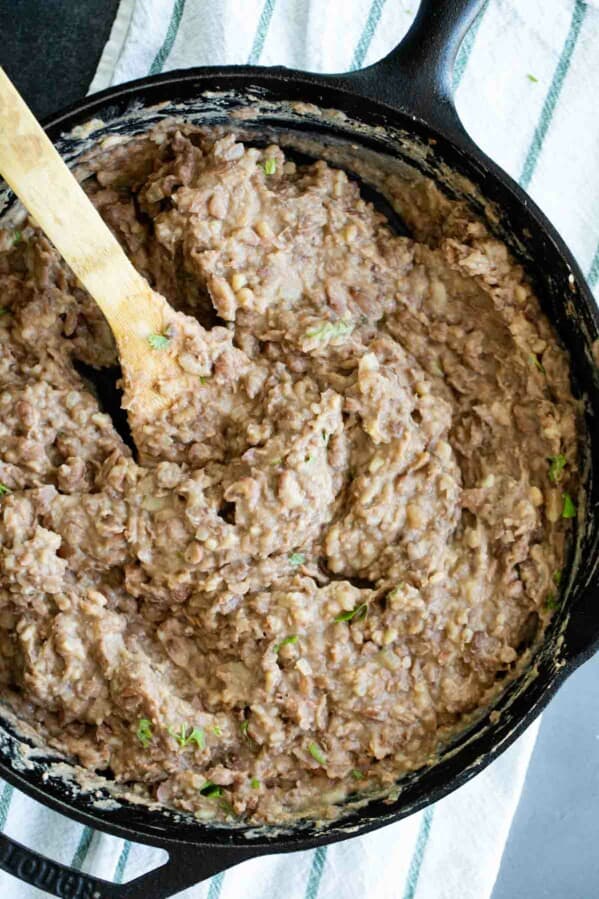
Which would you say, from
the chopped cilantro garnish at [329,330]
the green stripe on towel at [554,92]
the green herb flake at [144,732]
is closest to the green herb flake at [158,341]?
the chopped cilantro garnish at [329,330]

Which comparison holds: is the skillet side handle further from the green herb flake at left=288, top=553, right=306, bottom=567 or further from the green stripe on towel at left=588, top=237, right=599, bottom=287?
the green herb flake at left=288, top=553, right=306, bottom=567

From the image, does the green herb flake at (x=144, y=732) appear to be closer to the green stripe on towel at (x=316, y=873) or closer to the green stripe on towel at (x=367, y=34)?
the green stripe on towel at (x=316, y=873)

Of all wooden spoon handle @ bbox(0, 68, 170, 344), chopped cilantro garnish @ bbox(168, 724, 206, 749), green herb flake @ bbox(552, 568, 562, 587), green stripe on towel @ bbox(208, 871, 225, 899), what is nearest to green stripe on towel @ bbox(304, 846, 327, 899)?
green stripe on towel @ bbox(208, 871, 225, 899)

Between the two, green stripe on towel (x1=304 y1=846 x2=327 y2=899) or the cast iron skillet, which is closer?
the cast iron skillet

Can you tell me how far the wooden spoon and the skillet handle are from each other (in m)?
0.81

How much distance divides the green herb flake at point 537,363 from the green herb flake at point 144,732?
3.31 ft

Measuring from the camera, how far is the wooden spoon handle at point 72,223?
175cm

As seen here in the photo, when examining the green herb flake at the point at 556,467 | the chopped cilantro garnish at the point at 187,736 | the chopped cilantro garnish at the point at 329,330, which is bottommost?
the chopped cilantro garnish at the point at 187,736

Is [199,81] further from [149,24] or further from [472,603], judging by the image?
[472,603]

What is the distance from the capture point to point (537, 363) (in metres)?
2.12

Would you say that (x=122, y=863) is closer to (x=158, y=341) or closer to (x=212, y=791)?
(x=212, y=791)

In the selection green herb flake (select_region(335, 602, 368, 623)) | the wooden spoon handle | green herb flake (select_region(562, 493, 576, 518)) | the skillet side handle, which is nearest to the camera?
the wooden spoon handle

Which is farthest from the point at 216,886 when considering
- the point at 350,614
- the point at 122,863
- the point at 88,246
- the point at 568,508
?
the point at 88,246

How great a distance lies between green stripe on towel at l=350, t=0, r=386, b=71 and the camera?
2387 mm
